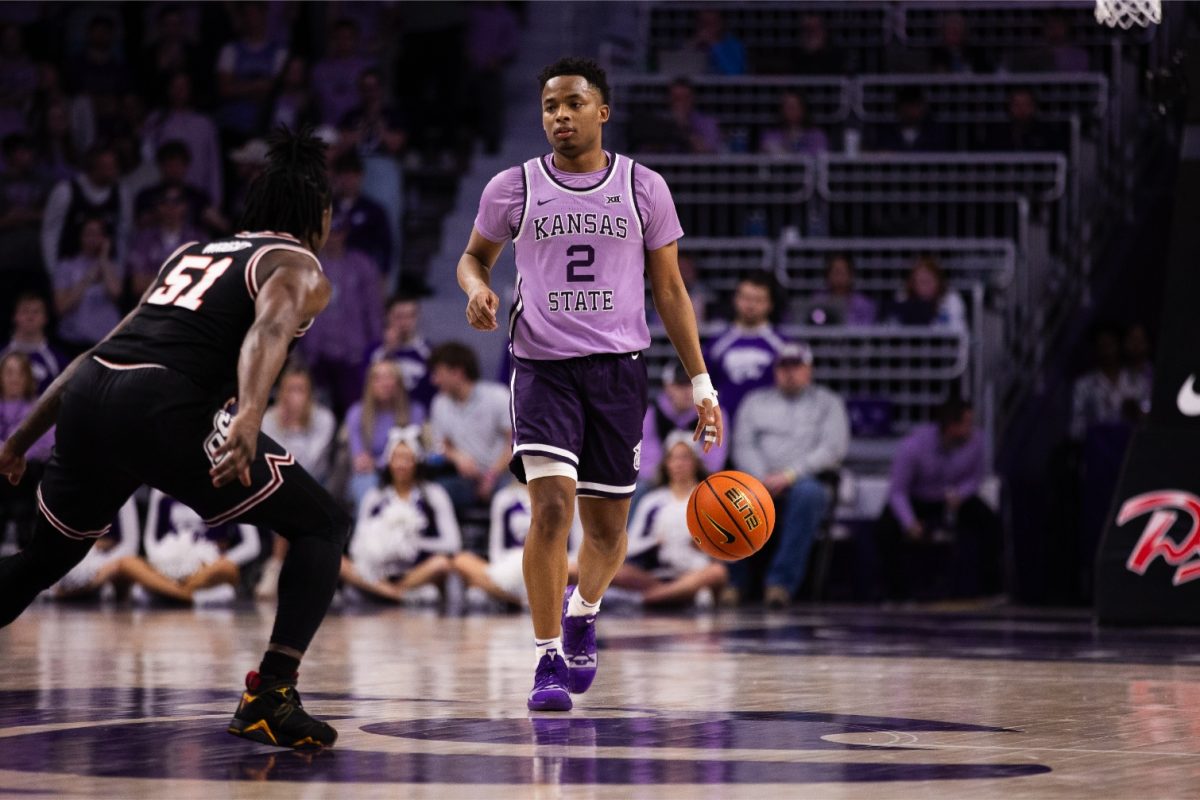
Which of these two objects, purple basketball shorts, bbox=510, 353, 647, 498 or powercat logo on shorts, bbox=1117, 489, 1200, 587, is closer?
purple basketball shorts, bbox=510, 353, 647, 498

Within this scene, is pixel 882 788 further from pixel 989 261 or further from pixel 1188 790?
pixel 989 261

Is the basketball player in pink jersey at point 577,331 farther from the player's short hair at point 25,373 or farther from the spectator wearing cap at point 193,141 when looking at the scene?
the spectator wearing cap at point 193,141

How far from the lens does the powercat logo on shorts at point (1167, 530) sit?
10.7 metres

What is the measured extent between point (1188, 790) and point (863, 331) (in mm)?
10496

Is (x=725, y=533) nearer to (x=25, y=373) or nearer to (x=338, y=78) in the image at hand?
(x=25, y=373)

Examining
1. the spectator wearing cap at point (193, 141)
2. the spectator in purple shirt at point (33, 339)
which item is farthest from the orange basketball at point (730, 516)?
the spectator wearing cap at point (193, 141)

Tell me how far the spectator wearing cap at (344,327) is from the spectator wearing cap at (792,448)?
351 centimetres

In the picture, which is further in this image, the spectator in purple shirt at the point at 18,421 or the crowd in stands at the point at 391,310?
the spectator in purple shirt at the point at 18,421

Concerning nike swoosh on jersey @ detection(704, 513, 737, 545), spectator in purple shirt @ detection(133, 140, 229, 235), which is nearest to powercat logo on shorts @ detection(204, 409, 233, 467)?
nike swoosh on jersey @ detection(704, 513, 737, 545)

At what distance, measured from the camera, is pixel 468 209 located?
61.5 feet

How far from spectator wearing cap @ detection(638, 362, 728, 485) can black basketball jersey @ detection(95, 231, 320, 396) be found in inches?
334

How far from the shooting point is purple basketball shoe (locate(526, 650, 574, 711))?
22.1 ft

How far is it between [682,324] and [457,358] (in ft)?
24.2

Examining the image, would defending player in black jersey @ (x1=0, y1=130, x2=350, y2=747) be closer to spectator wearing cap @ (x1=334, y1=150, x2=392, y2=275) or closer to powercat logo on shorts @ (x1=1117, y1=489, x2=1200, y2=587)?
powercat logo on shorts @ (x1=1117, y1=489, x2=1200, y2=587)
